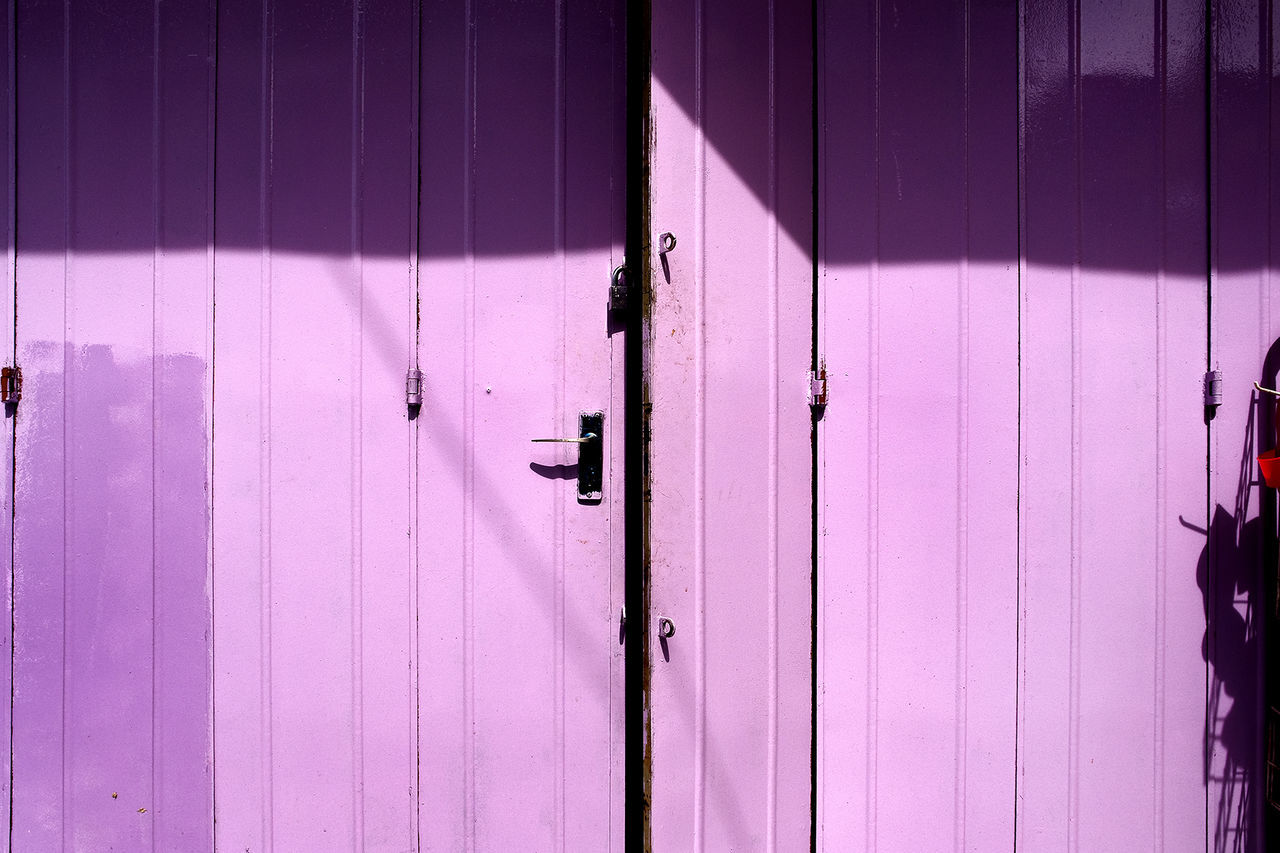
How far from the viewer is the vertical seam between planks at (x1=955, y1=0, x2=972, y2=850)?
61.7 inches

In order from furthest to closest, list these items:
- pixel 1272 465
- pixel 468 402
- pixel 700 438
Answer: pixel 468 402, pixel 700 438, pixel 1272 465

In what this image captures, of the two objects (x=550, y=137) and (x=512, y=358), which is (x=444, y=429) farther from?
(x=550, y=137)

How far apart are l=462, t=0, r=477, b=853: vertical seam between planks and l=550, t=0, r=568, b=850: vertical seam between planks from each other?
22cm

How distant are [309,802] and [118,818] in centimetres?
52

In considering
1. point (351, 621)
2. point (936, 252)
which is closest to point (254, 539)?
point (351, 621)

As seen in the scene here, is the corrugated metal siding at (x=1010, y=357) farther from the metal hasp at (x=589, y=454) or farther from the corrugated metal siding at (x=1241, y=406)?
the metal hasp at (x=589, y=454)

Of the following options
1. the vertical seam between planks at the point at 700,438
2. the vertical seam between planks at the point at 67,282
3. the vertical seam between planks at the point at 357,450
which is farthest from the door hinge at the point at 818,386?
the vertical seam between planks at the point at 67,282

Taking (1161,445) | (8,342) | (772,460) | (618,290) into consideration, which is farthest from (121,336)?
(1161,445)

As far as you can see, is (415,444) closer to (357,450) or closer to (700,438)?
(357,450)

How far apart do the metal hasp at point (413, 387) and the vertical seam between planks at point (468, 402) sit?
0.11 meters

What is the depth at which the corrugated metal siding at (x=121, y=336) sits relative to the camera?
1.61 m

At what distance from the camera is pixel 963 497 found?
62.1 inches

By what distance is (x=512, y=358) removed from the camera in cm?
162

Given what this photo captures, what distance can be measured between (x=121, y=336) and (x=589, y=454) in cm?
128
